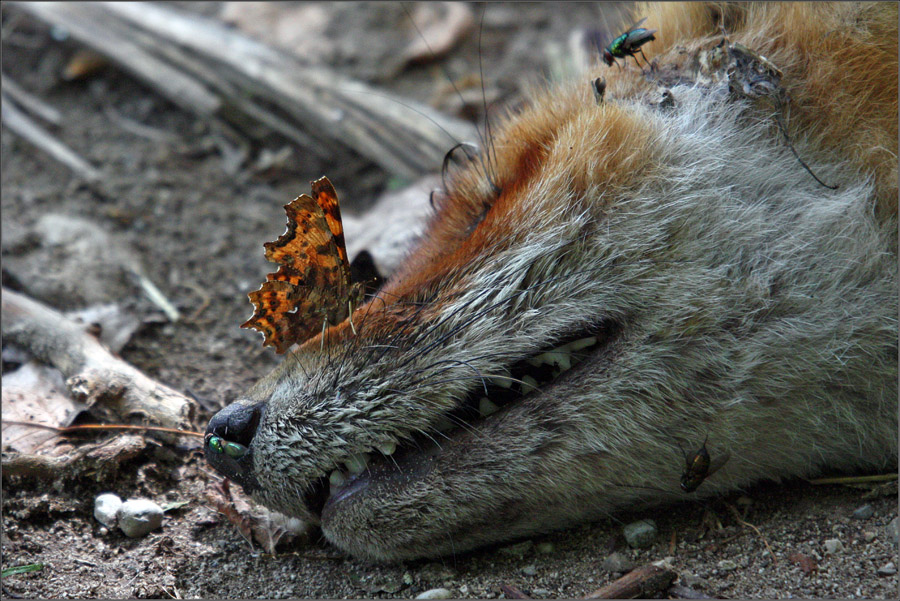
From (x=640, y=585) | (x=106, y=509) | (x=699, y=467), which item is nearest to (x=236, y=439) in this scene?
(x=106, y=509)

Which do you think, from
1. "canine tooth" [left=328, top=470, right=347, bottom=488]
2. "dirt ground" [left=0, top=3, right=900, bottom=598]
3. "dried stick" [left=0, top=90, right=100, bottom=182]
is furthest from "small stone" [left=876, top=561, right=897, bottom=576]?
"dried stick" [left=0, top=90, right=100, bottom=182]

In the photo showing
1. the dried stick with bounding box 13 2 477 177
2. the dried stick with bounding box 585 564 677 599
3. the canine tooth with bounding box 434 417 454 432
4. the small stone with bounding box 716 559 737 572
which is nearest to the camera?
the dried stick with bounding box 585 564 677 599

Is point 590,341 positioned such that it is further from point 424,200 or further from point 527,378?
point 424,200

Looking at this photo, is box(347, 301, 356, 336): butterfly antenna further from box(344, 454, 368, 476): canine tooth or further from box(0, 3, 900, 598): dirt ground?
box(0, 3, 900, 598): dirt ground

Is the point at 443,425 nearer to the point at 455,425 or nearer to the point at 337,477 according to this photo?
the point at 455,425

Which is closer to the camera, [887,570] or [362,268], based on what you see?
[887,570]

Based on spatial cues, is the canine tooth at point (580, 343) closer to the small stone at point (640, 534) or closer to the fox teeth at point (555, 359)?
the fox teeth at point (555, 359)

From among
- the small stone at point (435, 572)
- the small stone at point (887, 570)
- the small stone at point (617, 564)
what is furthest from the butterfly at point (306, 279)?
the small stone at point (887, 570)
